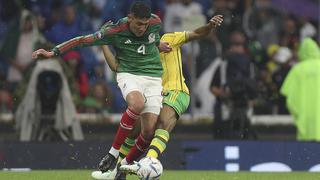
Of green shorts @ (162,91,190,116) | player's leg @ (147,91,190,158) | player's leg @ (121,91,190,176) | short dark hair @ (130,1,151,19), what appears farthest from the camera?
green shorts @ (162,91,190,116)

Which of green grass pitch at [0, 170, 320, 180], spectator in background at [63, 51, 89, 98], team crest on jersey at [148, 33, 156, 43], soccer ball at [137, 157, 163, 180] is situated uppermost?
team crest on jersey at [148, 33, 156, 43]

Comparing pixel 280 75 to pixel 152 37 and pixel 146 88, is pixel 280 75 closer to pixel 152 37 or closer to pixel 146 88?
pixel 152 37

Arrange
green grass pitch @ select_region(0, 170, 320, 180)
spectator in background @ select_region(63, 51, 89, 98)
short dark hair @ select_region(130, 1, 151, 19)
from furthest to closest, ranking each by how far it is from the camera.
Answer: spectator in background @ select_region(63, 51, 89, 98)
green grass pitch @ select_region(0, 170, 320, 180)
short dark hair @ select_region(130, 1, 151, 19)

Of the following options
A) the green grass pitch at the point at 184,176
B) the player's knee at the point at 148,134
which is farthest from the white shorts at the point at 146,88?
the green grass pitch at the point at 184,176

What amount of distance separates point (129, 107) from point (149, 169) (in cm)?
91

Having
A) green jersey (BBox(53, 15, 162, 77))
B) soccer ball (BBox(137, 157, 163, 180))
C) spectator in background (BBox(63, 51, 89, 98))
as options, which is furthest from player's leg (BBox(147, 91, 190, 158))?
spectator in background (BBox(63, 51, 89, 98))

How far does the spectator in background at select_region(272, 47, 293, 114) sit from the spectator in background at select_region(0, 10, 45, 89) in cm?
396

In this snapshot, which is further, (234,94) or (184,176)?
(234,94)

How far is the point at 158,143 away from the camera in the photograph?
11.9 metres

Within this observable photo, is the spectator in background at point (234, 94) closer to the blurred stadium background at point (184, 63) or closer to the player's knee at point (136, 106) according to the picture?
the blurred stadium background at point (184, 63)

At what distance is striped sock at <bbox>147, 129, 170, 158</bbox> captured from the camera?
11.8 metres

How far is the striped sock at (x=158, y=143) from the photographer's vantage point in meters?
11.8

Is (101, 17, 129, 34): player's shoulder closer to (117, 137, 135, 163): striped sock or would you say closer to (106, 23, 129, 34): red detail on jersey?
(106, 23, 129, 34): red detail on jersey

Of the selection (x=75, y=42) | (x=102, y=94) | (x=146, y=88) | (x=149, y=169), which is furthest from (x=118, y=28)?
(x=102, y=94)
